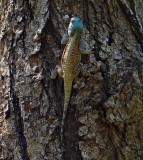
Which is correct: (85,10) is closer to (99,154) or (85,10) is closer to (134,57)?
(134,57)

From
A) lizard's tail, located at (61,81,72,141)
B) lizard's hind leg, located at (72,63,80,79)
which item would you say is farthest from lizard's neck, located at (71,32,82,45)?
lizard's tail, located at (61,81,72,141)

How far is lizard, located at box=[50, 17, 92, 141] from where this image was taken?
219cm

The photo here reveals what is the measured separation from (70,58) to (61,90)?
293 millimetres

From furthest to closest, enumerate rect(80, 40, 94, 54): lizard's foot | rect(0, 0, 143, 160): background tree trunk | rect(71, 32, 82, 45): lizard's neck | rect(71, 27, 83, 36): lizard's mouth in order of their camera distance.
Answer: rect(71, 32, 82, 45): lizard's neck
rect(71, 27, 83, 36): lizard's mouth
rect(80, 40, 94, 54): lizard's foot
rect(0, 0, 143, 160): background tree trunk

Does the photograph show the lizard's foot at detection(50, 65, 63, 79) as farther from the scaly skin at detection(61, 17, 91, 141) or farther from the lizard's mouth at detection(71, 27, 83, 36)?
the lizard's mouth at detection(71, 27, 83, 36)

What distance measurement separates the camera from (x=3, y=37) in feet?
7.70

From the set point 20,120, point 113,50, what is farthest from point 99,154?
point 113,50

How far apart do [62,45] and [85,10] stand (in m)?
0.31

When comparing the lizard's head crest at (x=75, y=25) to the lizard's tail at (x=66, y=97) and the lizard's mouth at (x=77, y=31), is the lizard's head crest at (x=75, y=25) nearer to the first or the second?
the lizard's mouth at (x=77, y=31)

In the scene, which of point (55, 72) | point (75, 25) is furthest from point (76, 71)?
point (75, 25)

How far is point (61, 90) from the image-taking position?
2.23 meters

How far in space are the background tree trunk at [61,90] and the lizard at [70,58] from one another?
0.12ft

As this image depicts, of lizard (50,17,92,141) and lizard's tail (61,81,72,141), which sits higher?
lizard (50,17,92,141)

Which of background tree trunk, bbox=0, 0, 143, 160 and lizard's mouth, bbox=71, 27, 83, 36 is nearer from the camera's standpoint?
background tree trunk, bbox=0, 0, 143, 160
